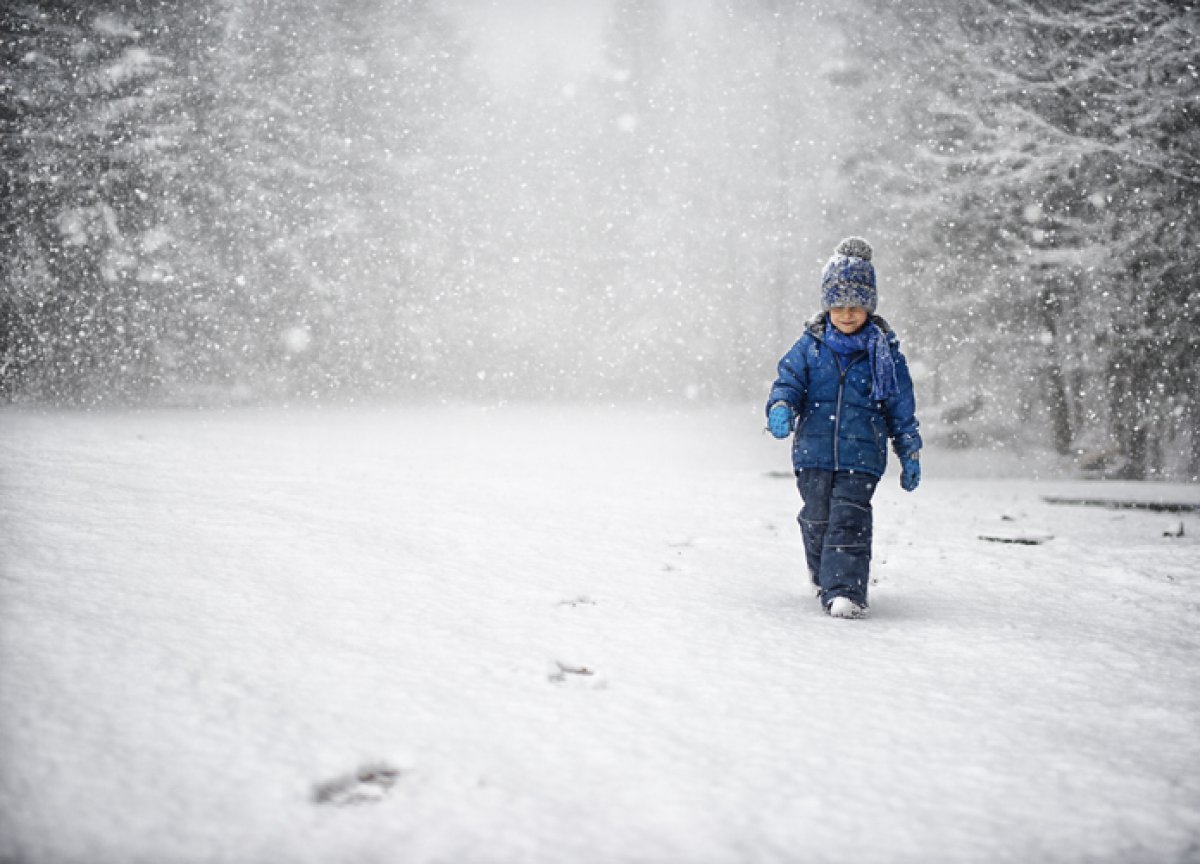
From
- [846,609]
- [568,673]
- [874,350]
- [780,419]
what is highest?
[874,350]

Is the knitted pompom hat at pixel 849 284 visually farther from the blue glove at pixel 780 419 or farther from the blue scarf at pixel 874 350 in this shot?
the blue glove at pixel 780 419

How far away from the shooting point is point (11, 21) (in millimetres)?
19188

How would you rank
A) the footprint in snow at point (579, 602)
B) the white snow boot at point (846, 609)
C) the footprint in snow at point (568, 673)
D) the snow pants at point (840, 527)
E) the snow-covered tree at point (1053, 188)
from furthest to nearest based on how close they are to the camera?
1. the snow-covered tree at point (1053, 188)
2. the snow pants at point (840, 527)
3. the white snow boot at point (846, 609)
4. the footprint in snow at point (579, 602)
5. the footprint in snow at point (568, 673)

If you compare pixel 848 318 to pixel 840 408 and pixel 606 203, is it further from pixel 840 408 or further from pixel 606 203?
pixel 606 203

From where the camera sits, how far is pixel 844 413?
15.5 feet

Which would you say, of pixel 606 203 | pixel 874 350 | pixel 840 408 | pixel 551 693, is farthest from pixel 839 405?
pixel 606 203

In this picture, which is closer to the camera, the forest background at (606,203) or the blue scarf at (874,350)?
the blue scarf at (874,350)

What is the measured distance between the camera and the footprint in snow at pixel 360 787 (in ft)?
6.96

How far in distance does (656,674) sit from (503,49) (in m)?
42.8

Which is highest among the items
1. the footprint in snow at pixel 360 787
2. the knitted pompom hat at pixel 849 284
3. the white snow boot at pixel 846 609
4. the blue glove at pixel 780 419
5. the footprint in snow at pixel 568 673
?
the knitted pompom hat at pixel 849 284

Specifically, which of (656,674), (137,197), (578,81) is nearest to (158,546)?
(656,674)

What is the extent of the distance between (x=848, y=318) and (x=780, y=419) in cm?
76

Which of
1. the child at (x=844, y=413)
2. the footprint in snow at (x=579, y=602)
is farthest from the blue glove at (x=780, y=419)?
the footprint in snow at (x=579, y=602)

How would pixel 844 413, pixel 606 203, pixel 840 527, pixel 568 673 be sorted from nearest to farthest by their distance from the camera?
pixel 568 673
pixel 840 527
pixel 844 413
pixel 606 203
